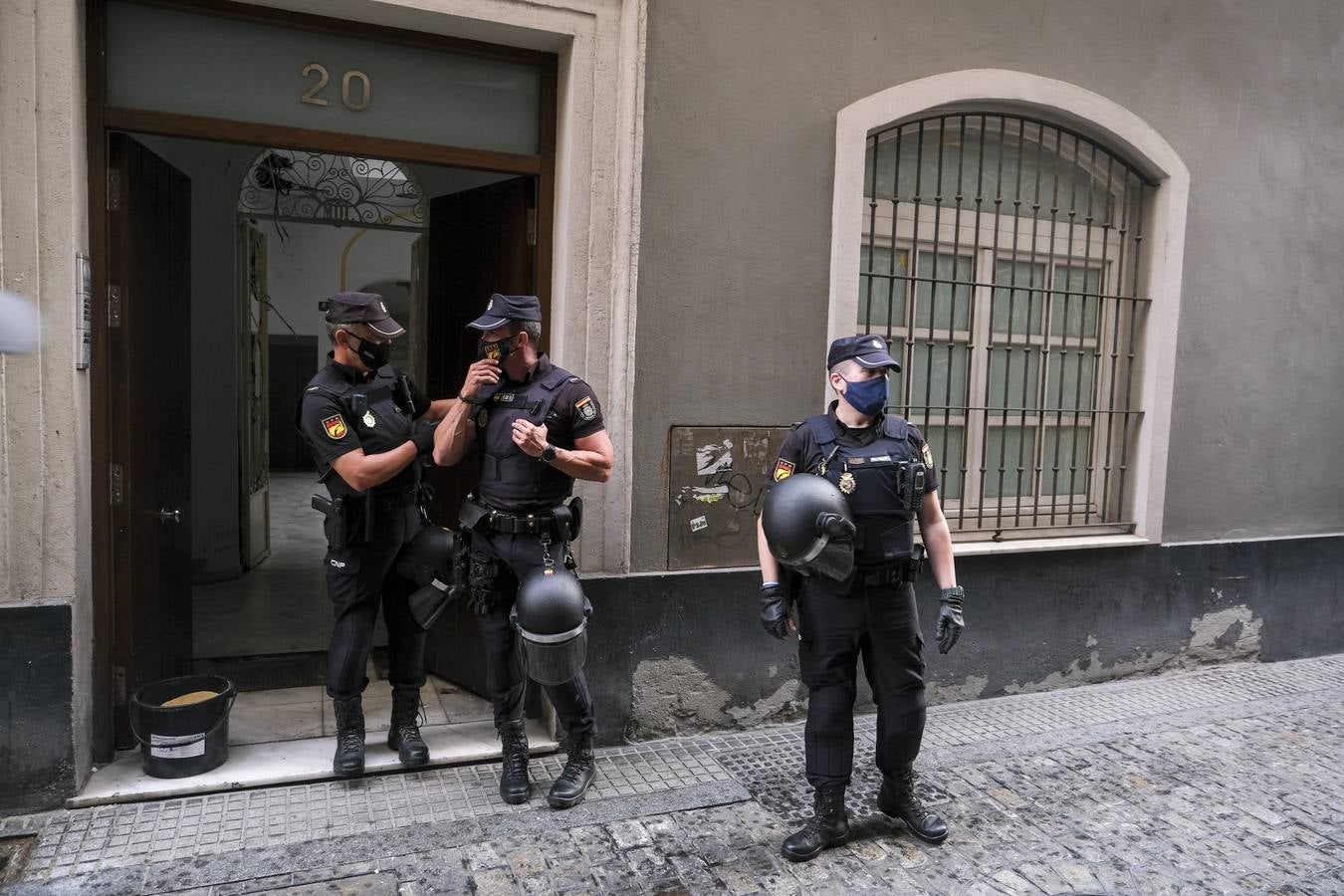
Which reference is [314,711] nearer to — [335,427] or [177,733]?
[177,733]

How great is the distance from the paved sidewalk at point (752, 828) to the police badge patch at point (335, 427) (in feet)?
→ 4.90

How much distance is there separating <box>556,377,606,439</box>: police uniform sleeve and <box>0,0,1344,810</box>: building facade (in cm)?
52

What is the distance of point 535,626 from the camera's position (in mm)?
3521

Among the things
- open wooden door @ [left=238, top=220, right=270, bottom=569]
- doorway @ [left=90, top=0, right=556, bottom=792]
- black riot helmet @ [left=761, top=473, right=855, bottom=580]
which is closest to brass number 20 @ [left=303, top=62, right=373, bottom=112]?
doorway @ [left=90, top=0, right=556, bottom=792]

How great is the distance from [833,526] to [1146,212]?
387 cm

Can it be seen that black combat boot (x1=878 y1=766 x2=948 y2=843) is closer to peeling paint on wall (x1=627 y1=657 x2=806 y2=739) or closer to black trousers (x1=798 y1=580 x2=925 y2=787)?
black trousers (x1=798 y1=580 x2=925 y2=787)

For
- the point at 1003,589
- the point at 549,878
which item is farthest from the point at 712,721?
the point at 1003,589

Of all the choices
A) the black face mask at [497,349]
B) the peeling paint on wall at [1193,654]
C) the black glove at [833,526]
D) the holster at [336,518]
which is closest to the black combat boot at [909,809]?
the black glove at [833,526]

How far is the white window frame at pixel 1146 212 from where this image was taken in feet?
15.7

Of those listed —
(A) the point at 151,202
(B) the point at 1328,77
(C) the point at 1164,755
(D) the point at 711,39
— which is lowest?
(C) the point at 1164,755

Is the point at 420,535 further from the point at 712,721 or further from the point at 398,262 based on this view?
the point at 398,262

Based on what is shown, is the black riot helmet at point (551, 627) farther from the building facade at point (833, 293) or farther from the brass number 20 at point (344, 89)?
the brass number 20 at point (344, 89)

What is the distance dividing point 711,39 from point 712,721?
11.0 feet

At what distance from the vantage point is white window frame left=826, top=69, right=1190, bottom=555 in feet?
15.7
